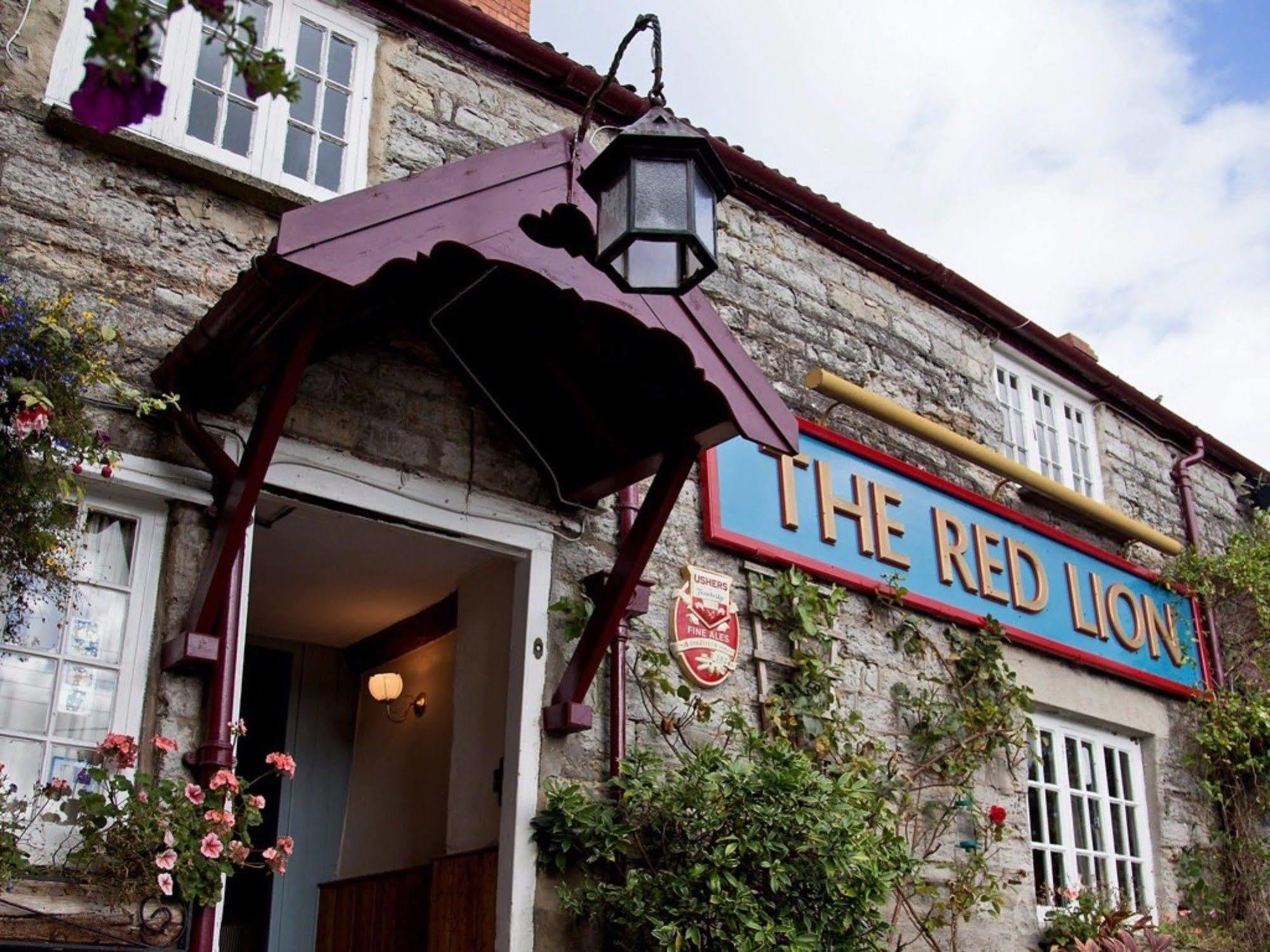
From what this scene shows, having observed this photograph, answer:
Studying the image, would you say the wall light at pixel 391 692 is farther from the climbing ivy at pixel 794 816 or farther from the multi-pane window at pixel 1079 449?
the multi-pane window at pixel 1079 449

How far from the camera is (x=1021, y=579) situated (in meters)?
8.20

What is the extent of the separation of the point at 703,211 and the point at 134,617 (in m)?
2.54

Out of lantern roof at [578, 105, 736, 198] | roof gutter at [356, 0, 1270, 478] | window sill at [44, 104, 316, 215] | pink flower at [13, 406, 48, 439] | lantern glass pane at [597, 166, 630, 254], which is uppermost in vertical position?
roof gutter at [356, 0, 1270, 478]

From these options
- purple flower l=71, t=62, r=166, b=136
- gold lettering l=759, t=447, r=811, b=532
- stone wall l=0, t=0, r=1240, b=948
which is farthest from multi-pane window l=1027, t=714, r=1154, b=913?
purple flower l=71, t=62, r=166, b=136

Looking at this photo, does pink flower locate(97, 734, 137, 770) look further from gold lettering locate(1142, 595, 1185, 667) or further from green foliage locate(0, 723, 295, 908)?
gold lettering locate(1142, 595, 1185, 667)

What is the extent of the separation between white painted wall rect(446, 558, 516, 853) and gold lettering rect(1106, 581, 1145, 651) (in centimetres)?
451

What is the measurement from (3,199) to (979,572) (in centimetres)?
559

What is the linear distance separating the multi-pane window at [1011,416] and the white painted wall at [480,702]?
13.5 feet

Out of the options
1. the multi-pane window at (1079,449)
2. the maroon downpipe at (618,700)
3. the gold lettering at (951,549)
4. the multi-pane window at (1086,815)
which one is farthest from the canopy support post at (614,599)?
the multi-pane window at (1079,449)

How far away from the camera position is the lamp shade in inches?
297

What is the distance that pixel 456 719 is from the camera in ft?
21.4

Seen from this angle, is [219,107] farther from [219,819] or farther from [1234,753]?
[1234,753]

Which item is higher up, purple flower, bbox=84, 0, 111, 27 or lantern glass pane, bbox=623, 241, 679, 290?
lantern glass pane, bbox=623, 241, 679, 290

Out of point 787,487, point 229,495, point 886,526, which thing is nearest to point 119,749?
point 229,495
